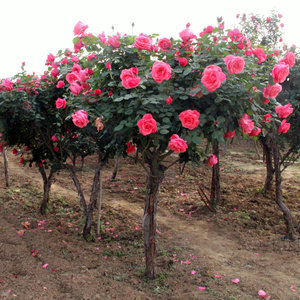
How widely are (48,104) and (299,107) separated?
4.22m

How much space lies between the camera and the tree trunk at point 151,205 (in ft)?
10.5

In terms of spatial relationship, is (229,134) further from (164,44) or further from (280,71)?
(164,44)

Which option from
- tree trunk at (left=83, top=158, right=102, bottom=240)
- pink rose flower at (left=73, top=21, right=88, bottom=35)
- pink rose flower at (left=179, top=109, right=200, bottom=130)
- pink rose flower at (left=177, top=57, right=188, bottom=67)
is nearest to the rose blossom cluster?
pink rose flower at (left=73, top=21, right=88, bottom=35)

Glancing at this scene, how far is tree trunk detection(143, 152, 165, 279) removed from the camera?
A: 10.5ft

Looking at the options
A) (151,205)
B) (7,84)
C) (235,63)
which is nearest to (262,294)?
(151,205)

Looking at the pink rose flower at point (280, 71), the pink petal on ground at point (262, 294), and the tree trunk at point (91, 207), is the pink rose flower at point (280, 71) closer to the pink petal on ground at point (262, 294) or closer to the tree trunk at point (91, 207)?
the pink petal on ground at point (262, 294)

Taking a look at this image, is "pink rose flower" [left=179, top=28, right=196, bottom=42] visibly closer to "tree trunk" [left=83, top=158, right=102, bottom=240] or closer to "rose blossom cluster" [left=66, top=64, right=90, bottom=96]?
"rose blossom cluster" [left=66, top=64, right=90, bottom=96]

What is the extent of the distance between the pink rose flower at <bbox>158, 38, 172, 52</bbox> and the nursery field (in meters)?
2.36

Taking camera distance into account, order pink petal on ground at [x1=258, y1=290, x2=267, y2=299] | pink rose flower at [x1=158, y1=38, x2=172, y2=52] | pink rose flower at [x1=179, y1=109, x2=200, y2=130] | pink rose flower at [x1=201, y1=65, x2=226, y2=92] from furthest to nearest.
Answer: pink petal on ground at [x1=258, y1=290, x2=267, y2=299]
pink rose flower at [x1=158, y1=38, x2=172, y2=52]
pink rose flower at [x1=179, y1=109, x2=200, y2=130]
pink rose flower at [x1=201, y1=65, x2=226, y2=92]

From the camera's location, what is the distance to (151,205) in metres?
3.27

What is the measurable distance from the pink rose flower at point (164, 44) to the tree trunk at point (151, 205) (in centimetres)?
109

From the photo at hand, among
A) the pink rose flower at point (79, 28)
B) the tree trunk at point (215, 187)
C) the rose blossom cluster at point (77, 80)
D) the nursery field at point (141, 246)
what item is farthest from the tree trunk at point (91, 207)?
the tree trunk at point (215, 187)

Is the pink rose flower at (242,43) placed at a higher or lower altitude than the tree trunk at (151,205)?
higher

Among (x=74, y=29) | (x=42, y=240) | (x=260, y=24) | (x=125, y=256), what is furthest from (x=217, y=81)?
(x=260, y=24)
